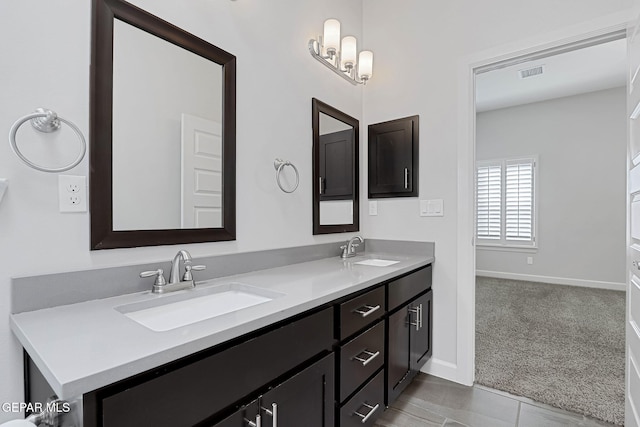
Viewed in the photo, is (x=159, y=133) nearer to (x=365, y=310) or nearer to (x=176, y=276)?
(x=176, y=276)

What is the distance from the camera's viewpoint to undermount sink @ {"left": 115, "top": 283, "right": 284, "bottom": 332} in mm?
1087

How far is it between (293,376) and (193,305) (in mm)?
480

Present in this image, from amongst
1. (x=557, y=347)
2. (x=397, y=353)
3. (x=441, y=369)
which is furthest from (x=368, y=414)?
(x=557, y=347)

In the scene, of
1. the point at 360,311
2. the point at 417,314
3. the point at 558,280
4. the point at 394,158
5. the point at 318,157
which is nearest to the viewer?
the point at 360,311

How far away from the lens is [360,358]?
4.72 ft

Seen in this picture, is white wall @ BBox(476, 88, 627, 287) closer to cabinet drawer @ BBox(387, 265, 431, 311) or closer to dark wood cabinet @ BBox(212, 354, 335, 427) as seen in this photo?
cabinet drawer @ BBox(387, 265, 431, 311)

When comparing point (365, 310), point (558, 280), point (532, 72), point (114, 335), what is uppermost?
point (532, 72)

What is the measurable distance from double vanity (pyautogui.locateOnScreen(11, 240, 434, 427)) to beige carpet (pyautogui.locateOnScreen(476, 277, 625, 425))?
2.92 ft

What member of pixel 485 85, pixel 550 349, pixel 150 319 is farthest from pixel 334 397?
pixel 485 85

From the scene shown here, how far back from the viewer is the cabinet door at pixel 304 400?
96cm

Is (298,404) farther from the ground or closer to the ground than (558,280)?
farther from the ground

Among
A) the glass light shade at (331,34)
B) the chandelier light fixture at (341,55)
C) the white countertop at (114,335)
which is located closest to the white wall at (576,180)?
the chandelier light fixture at (341,55)

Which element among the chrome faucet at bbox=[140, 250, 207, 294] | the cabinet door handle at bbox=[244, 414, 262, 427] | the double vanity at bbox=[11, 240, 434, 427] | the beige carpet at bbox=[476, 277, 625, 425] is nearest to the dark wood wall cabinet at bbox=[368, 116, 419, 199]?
the double vanity at bbox=[11, 240, 434, 427]

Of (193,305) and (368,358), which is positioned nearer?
(193,305)
